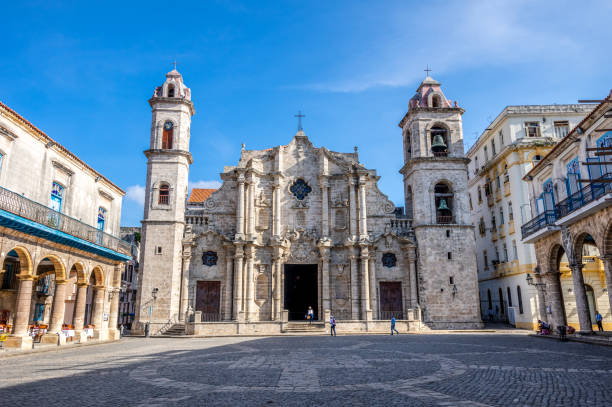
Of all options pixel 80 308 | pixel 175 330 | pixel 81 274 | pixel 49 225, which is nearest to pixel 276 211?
pixel 175 330

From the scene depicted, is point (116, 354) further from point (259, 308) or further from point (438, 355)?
point (259, 308)


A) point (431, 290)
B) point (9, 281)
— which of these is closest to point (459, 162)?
point (431, 290)

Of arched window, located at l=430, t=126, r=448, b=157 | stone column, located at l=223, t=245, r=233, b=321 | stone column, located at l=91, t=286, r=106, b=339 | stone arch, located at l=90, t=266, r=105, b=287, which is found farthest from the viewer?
arched window, located at l=430, t=126, r=448, b=157

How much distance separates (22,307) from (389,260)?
24.2 meters

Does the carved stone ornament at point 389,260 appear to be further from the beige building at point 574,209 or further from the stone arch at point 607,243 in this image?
the stone arch at point 607,243

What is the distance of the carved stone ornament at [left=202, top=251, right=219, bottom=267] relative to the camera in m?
33.3

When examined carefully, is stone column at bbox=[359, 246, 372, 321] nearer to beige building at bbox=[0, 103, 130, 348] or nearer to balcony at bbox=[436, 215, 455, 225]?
balcony at bbox=[436, 215, 455, 225]

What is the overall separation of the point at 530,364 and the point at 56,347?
1837cm

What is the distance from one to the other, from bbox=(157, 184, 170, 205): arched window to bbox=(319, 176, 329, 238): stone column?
11.5 meters

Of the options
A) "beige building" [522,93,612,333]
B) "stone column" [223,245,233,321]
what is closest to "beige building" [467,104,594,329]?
"beige building" [522,93,612,333]

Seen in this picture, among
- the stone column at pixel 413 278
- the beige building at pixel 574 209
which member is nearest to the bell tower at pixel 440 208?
the stone column at pixel 413 278

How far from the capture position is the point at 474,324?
31.8 meters

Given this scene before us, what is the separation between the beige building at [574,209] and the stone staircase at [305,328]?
13395 mm

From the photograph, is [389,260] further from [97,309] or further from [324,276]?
[97,309]
